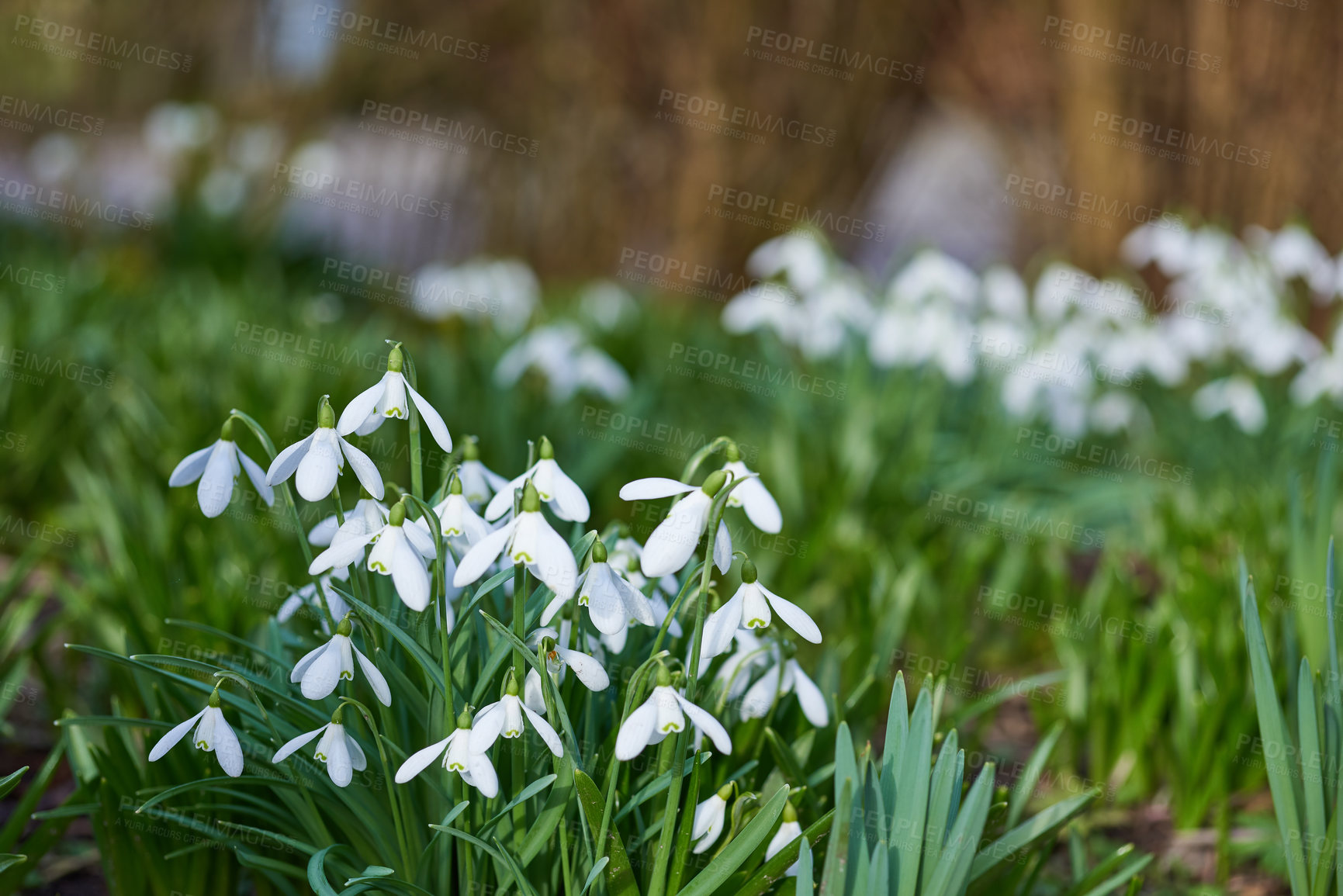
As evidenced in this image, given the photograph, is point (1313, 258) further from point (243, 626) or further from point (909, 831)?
point (243, 626)

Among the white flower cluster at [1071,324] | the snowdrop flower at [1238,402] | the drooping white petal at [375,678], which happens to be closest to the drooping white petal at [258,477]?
the drooping white petal at [375,678]

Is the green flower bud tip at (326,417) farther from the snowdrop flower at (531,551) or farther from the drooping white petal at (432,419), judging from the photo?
the snowdrop flower at (531,551)

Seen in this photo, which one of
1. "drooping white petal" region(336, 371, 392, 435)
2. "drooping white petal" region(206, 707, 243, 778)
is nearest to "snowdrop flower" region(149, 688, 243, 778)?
"drooping white petal" region(206, 707, 243, 778)

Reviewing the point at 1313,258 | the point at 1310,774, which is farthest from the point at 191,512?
the point at 1313,258

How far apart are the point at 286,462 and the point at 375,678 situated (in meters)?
0.26

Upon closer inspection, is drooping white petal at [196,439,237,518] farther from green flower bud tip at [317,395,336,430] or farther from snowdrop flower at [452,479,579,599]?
snowdrop flower at [452,479,579,599]

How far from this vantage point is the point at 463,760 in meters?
1.14

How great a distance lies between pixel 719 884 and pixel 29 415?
3061mm

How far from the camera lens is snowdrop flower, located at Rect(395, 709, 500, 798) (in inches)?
44.8

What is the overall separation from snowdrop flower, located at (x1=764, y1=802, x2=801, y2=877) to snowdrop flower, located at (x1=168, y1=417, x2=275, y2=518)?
722 millimetres

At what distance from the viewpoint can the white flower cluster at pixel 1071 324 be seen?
12.0ft

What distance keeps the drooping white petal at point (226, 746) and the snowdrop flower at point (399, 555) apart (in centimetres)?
21

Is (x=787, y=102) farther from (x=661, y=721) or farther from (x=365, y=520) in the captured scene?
(x=661, y=721)

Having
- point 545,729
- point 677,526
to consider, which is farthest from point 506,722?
point 677,526
